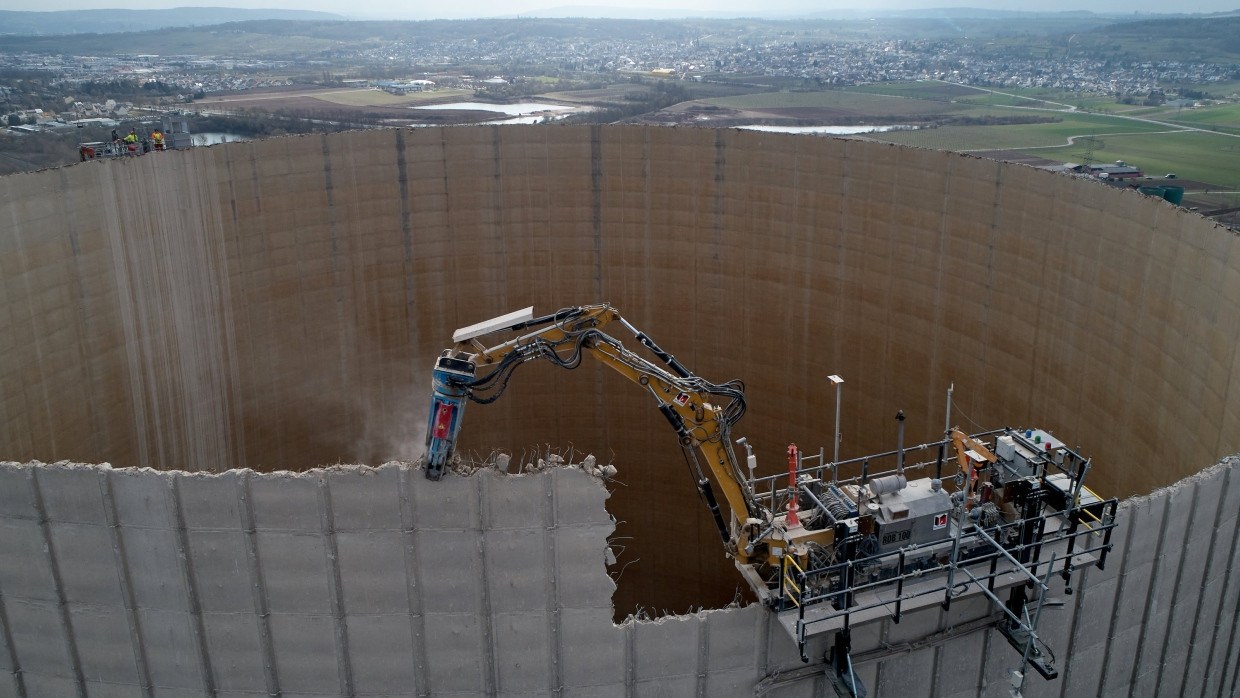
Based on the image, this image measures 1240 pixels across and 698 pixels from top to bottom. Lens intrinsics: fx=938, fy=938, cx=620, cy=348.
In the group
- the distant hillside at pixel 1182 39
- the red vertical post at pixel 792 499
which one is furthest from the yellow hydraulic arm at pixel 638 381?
the distant hillside at pixel 1182 39

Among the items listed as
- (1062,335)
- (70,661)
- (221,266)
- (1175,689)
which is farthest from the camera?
(221,266)

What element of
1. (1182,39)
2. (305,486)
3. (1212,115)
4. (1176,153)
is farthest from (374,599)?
(1182,39)

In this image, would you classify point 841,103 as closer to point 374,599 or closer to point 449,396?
point 449,396

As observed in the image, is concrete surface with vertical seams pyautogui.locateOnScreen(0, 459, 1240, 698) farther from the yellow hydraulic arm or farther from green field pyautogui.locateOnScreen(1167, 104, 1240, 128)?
green field pyautogui.locateOnScreen(1167, 104, 1240, 128)

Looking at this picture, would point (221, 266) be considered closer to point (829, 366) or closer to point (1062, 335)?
Answer: point (829, 366)

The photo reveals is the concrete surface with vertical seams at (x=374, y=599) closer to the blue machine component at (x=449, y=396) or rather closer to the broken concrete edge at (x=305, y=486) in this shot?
the broken concrete edge at (x=305, y=486)

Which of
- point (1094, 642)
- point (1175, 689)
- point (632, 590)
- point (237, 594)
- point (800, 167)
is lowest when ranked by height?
point (632, 590)

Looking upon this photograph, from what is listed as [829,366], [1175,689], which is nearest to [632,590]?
[829,366]
